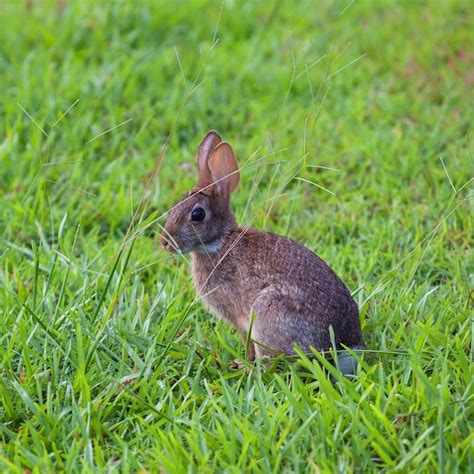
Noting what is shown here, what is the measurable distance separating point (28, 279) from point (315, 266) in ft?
5.55

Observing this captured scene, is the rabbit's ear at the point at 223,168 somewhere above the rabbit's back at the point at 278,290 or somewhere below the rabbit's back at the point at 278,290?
above

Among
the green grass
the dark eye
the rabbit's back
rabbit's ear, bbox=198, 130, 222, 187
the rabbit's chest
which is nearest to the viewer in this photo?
the green grass

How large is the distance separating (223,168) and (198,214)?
11.3 inches

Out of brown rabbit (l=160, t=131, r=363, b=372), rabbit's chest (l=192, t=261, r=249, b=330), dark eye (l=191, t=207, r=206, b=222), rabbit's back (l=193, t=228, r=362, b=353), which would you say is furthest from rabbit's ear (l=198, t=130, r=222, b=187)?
rabbit's chest (l=192, t=261, r=249, b=330)

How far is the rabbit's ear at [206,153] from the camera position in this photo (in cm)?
445

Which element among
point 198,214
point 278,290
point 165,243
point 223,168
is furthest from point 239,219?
point 278,290

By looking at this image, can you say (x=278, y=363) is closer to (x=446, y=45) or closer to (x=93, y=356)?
(x=93, y=356)

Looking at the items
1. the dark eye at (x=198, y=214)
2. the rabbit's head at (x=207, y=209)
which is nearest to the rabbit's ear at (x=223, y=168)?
the rabbit's head at (x=207, y=209)

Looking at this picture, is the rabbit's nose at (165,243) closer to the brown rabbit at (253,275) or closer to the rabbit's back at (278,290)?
the brown rabbit at (253,275)

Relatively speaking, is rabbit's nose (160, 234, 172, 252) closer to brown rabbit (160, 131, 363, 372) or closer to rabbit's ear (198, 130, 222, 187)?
brown rabbit (160, 131, 363, 372)

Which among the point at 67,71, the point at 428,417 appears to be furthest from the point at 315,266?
the point at 67,71

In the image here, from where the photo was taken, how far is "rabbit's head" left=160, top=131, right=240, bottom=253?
429 cm

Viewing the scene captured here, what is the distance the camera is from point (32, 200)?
5.71 metres

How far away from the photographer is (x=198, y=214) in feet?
14.2
